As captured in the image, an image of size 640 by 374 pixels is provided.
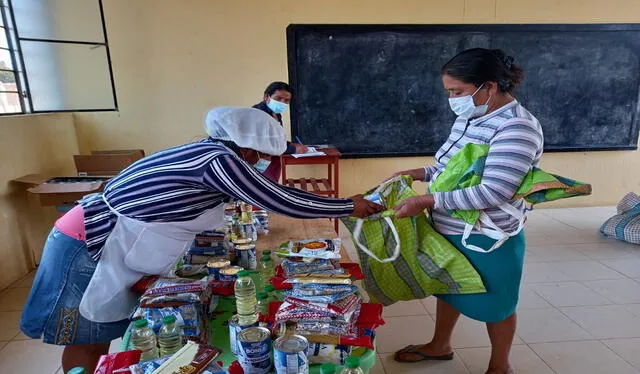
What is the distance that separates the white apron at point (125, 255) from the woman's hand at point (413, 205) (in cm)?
59

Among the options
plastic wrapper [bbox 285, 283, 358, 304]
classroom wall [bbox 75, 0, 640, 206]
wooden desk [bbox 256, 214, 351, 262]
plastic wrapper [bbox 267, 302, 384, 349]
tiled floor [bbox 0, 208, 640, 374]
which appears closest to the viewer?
plastic wrapper [bbox 267, 302, 384, 349]

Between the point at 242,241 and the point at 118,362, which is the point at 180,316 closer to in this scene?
the point at 118,362

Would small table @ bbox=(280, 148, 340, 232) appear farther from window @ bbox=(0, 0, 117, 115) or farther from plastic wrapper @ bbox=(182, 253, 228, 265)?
plastic wrapper @ bbox=(182, 253, 228, 265)

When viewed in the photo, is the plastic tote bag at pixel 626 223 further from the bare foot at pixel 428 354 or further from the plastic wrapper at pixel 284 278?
the plastic wrapper at pixel 284 278

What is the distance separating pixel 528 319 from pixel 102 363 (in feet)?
7.25

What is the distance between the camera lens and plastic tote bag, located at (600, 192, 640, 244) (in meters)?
3.25

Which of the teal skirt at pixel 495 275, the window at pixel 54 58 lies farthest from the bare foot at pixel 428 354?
the window at pixel 54 58

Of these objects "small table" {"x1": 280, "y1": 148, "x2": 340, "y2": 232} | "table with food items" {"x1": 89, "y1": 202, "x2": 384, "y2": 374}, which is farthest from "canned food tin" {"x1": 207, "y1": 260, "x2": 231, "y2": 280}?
"small table" {"x1": 280, "y1": 148, "x2": 340, "y2": 232}

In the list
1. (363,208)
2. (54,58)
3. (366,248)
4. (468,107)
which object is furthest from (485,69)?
(54,58)

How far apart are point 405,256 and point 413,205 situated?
212mm

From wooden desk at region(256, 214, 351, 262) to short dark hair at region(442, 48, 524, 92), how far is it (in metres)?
0.76

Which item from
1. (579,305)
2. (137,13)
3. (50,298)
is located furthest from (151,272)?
(137,13)

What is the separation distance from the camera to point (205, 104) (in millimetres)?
3625

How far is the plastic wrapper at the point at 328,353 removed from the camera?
87cm
